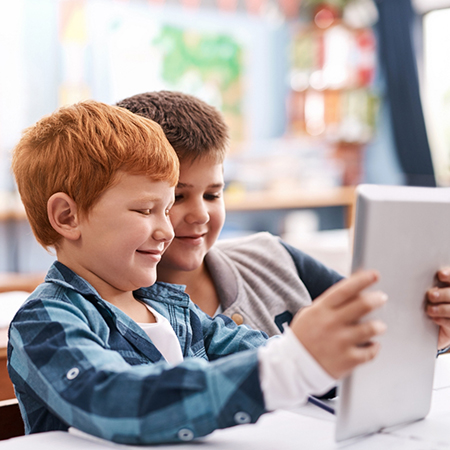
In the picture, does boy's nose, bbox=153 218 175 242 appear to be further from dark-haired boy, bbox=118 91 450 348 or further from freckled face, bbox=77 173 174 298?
dark-haired boy, bbox=118 91 450 348

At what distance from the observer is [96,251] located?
710 mm

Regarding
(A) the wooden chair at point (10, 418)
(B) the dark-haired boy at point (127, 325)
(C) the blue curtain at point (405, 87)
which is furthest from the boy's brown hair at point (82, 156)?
(C) the blue curtain at point (405, 87)

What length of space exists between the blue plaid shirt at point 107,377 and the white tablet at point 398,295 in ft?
0.41

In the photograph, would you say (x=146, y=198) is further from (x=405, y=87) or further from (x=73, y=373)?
(x=405, y=87)

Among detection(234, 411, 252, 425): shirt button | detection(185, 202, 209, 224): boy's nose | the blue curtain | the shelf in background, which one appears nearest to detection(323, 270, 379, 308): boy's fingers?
detection(234, 411, 252, 425): shirt button

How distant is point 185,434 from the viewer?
0.54 metres

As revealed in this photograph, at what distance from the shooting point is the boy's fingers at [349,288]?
19.5 inches

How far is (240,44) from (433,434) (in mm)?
A: 4240

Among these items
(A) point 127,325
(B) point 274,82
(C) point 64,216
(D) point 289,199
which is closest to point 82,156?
Result: (C) point 64,216

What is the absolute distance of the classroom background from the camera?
377cm

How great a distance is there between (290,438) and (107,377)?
0.21 m

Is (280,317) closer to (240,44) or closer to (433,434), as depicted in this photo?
(433,434)

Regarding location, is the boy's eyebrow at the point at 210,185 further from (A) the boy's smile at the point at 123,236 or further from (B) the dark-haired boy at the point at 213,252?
(A) the boy's smile at the point at 123,236

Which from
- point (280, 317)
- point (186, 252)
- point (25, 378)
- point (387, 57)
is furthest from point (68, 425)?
point (387, 57)
